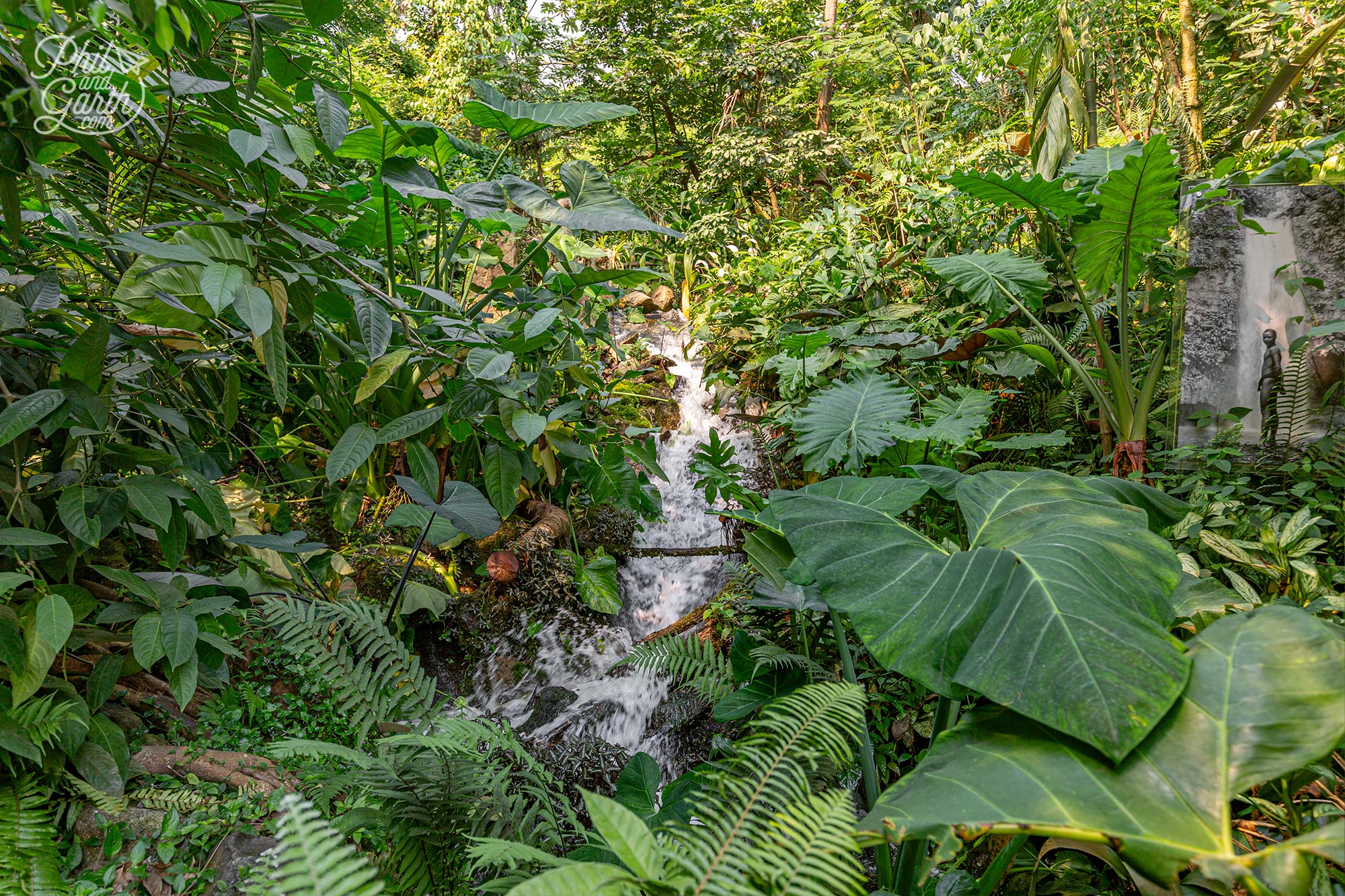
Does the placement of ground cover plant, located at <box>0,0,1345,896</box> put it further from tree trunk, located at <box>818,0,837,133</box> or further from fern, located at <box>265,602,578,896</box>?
tree trunk, located at <box>818,0,837,133</box>

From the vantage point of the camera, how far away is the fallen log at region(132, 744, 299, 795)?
1521 mm

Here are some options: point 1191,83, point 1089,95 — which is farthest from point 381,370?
point 1191,83

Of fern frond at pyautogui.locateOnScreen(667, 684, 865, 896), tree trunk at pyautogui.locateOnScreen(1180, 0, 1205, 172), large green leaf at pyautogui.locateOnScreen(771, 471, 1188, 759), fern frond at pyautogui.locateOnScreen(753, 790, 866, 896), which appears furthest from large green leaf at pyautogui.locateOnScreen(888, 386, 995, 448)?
tree trunk at pyautogui.locateOnScreen(1180, 0, 1205, 172)

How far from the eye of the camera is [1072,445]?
284cm

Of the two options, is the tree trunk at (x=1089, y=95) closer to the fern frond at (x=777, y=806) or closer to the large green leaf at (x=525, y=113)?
the large green leaf at (x=525, y=113)

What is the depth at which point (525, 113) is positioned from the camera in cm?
214

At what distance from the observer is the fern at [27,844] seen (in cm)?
118

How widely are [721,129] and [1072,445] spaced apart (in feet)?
18.3

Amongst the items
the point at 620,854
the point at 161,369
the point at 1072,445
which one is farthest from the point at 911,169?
the point at 620,854

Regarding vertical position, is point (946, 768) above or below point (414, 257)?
below

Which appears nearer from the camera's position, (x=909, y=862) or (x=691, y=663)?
(x=909, y=862)

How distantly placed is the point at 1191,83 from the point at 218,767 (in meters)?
5.79

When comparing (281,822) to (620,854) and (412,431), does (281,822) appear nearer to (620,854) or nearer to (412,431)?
(620,854)

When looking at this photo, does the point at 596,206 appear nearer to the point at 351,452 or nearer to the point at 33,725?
the point at 351,452
